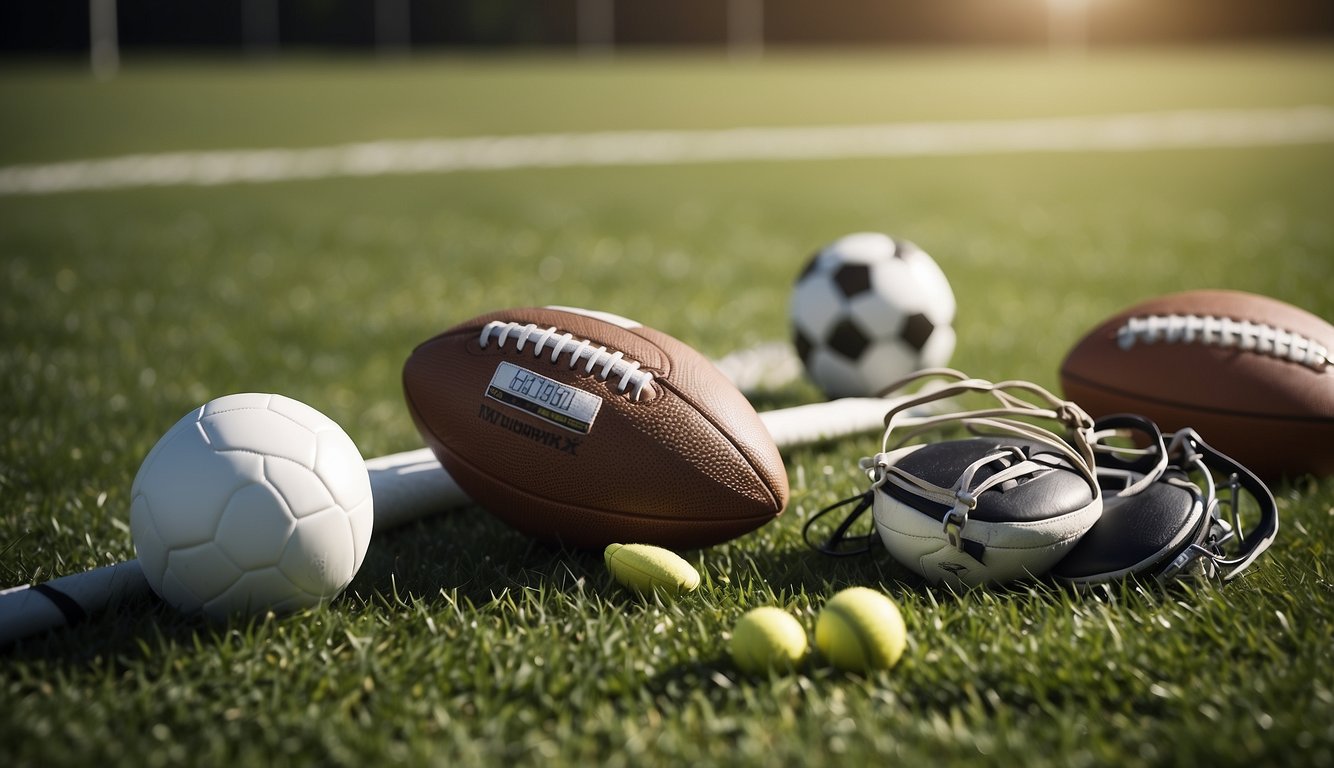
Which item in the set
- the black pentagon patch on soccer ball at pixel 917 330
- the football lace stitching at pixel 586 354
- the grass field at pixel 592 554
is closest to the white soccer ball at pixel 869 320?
the black pentagon patch on soccer ball at pixel 917 330

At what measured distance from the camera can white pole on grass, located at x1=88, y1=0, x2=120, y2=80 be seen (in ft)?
73.8

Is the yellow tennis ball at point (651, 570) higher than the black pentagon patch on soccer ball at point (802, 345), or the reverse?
the black pentagon patch on soccer ball at point (802, 345)

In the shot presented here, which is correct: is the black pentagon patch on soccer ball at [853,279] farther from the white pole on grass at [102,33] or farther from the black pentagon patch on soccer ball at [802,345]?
the white pole on grass at [102,33]

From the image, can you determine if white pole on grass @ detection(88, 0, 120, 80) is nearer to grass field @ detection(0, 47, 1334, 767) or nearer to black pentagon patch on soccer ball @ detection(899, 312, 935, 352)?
grass field @ detection(0, 47, 1334, 767)

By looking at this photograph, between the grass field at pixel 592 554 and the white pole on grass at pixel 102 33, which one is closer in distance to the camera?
the grass field at pixel 592 554

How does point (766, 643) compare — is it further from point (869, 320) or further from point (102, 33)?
point (102, 33)

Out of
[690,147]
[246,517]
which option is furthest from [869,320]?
[690,147]

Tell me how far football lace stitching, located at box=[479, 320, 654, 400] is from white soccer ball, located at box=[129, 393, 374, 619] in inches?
20.8

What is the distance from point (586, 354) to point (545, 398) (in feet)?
0.48

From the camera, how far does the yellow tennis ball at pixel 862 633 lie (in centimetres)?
218

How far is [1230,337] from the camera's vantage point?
3.20 metres

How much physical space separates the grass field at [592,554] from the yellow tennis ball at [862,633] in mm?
50

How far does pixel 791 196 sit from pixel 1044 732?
8481 millimetres

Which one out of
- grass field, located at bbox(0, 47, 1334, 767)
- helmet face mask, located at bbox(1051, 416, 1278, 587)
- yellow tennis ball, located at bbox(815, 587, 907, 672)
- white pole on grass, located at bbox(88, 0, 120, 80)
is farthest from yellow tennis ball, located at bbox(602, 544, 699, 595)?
white pole on grass, located at bbox(88, 0, 120, 80)
